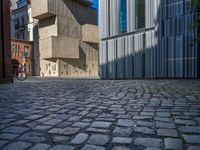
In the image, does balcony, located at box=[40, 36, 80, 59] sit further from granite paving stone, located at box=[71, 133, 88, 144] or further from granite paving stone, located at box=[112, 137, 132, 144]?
granite paving stone, located at box=[112, 137, 132, 144]

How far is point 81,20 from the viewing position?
173ft

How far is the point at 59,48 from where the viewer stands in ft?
151

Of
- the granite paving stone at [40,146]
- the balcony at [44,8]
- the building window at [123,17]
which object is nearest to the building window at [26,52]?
the balcony at [44,8]

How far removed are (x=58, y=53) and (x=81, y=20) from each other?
A: 10942 millimetres

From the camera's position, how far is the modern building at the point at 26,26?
51188 mm

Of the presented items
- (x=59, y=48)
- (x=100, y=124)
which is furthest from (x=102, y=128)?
(x=59, y=48)

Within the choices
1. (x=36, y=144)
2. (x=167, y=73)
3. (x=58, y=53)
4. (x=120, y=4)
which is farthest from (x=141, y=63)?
(x=58, y=53)

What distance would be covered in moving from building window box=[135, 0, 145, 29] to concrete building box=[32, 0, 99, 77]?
→ 84.4ft

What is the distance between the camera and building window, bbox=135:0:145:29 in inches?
844

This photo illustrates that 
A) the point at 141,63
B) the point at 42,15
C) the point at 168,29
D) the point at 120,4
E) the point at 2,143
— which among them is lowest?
the point at 2,143

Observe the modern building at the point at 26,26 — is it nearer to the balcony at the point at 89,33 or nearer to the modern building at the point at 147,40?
the balcony at the point at 89,33

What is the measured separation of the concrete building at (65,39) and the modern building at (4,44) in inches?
1205

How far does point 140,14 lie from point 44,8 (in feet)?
92.9

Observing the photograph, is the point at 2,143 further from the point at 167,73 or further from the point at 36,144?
the point at 167,73
